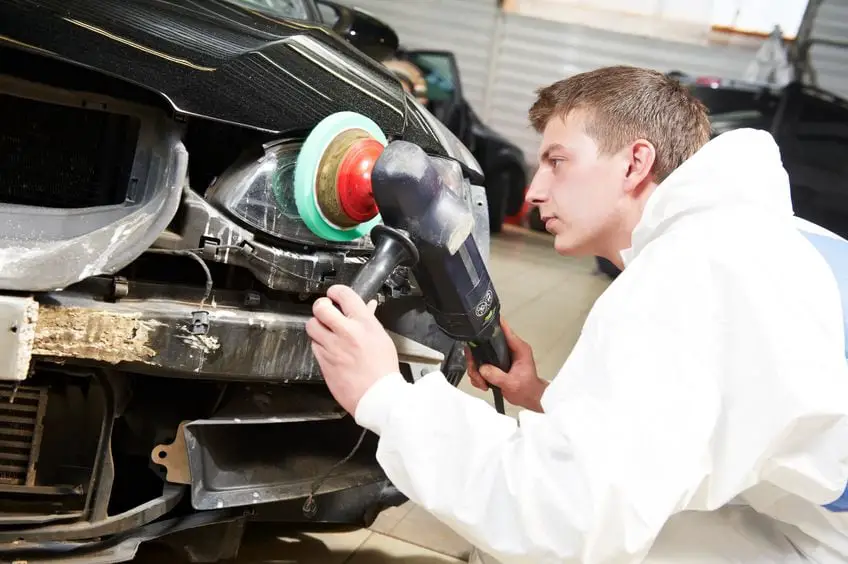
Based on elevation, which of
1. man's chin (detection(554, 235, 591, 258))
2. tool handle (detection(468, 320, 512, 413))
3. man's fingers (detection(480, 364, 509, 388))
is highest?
man's chin (detection(554, 235, 591, 258))

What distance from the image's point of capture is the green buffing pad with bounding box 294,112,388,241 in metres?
1.50

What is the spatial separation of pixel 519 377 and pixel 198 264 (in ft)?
2.58

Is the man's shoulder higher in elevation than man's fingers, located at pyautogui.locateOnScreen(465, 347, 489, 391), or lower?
higher

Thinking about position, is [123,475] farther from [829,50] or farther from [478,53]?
[478,53]

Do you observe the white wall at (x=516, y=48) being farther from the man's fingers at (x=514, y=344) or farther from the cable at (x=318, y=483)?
the cable at (x=318, y=483)

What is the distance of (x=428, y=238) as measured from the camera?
1440mm

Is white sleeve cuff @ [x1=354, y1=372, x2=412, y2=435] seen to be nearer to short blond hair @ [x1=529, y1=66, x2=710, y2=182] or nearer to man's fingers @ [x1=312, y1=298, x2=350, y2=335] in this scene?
man's fingers @ [x1=312, y1=298, x2=350, y2=335]

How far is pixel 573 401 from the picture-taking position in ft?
3.51

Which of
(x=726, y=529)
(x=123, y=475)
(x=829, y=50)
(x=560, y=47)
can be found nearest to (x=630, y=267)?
(x=726, y=529)

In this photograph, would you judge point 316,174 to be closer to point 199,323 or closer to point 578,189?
point 199,323

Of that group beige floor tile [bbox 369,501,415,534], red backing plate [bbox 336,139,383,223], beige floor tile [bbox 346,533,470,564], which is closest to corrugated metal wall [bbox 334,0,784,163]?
beige floor tile [bbox 369,501,415,534]

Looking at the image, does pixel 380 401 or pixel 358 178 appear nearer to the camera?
pixel 380 401

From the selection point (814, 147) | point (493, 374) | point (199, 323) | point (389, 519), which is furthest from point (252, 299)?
point (814, 147)

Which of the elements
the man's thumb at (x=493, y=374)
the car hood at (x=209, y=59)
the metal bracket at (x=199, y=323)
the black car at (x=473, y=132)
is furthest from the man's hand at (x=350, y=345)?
the black car at (x=473, y=132)
